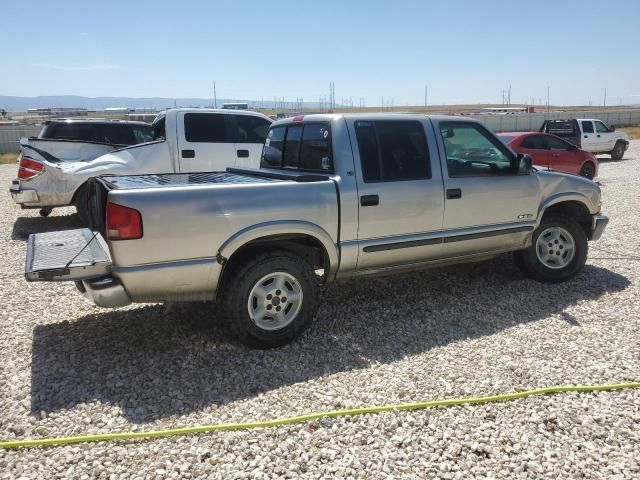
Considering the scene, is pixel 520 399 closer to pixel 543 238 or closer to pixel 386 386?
pixel 386 386

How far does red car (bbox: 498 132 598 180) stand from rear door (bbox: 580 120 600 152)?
6937mm

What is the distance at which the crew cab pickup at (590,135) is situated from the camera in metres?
19.1

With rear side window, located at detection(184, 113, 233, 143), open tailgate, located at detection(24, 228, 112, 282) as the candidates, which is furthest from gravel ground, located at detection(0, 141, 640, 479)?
rear side window, located at detection(184, 113, 233, 143)

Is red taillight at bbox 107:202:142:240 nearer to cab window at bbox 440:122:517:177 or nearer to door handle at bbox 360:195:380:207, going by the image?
door handle at bbox 360:195:380:207

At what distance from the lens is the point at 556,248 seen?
5.55m

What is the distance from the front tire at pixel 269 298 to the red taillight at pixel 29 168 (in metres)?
6.02

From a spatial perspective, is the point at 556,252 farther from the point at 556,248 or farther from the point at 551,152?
the point at 551,152

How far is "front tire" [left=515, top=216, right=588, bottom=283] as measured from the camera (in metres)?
5.48

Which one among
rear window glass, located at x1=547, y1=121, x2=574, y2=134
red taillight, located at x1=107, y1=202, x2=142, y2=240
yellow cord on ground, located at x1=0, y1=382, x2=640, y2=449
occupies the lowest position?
yellow cord on ground, located at x1=0, y1=382, x2=640, y2=449

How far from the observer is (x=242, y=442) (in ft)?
9.50

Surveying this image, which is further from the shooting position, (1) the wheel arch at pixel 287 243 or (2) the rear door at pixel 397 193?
(2) the rear door at pixel 397 193

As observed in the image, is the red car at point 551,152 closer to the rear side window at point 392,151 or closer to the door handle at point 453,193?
the door handle at point 453,193

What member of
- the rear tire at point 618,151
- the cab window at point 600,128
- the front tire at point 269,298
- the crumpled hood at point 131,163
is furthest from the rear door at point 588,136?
the front tire at point 269,298

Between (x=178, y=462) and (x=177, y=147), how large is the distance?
21.7 ft
